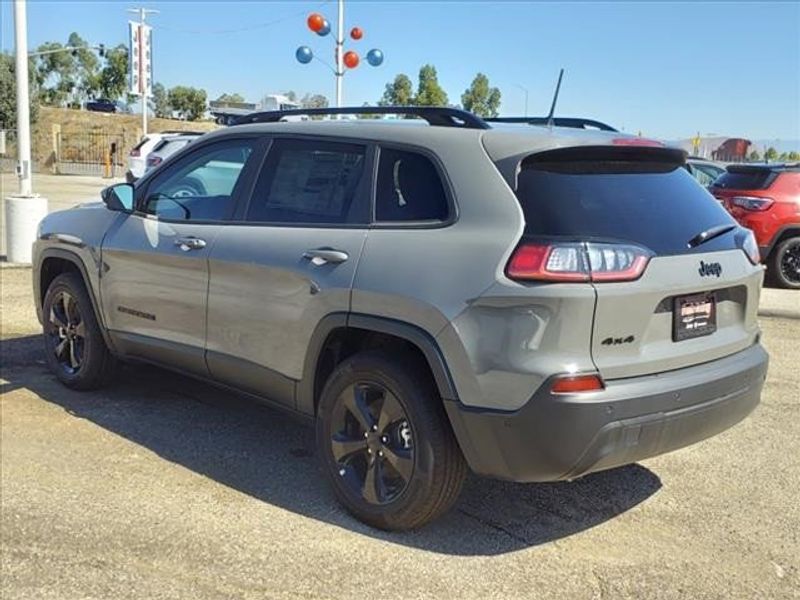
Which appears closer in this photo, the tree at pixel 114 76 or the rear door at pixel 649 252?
the rear door at pixel 649 252

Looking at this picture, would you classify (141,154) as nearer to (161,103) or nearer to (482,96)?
(482,96)

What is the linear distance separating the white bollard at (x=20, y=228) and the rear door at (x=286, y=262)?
23.5 feet

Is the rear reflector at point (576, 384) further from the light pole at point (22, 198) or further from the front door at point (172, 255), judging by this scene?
the light pole at point (22, 198)

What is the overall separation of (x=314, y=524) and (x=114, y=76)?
Answer: 81.9 m

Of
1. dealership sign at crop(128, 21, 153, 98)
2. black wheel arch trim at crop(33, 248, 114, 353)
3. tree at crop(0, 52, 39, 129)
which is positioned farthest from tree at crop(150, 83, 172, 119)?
black wheel arch trim at crop(33, 248, 114, 353)

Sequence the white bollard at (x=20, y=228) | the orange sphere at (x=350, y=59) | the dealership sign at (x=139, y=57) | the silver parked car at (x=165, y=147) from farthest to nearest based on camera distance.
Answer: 1. the dealership sign at (x=139, y=57)
2. the orange sphere at (x=350, y=59)
3. the silver parked car at (x=165, y=147)
4. the white bollard at (x=20, y=228)

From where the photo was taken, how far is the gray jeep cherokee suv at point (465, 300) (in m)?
3.13

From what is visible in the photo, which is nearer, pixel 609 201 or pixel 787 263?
pixel 609 201

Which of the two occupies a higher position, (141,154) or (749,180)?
(141,154)

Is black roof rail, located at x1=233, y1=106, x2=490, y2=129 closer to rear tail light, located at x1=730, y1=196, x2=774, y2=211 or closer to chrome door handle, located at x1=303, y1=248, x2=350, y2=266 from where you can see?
chrome door handle, located at x1=303, y1=248, x2=350, y2=266

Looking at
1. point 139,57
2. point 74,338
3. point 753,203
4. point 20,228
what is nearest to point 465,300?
point 74,338

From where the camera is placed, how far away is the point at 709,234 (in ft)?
11.7

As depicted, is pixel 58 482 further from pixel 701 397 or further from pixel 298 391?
pixel 701 397

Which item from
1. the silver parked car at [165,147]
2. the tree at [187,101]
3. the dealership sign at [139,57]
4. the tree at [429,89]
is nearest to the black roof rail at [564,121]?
the silver parked car at [165,147]
